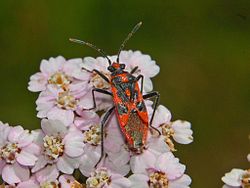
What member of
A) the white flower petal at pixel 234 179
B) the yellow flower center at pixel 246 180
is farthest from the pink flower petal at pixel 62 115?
the yellow flower center at pixel 246 180

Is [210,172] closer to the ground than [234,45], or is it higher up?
closer to the ground

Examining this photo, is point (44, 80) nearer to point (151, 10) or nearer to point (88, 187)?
point (88, 187)

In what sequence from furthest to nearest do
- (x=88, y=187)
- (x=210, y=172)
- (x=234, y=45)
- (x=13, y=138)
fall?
1. (x=234, y=45)
2. (x=210, y=172)
3. (x=13, y=138)
4. (x=88, y=187)

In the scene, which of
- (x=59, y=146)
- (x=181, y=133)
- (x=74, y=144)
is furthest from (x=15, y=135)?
(x=181, y=133)

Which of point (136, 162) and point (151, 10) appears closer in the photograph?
point (136, 162)

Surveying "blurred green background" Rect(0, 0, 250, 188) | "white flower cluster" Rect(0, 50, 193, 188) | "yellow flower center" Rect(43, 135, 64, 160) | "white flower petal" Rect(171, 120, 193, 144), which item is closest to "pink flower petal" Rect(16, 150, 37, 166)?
"white flower cluster" Rect(0, 50, 193, 188)

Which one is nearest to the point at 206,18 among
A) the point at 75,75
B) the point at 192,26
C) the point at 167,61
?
the point at 192,26

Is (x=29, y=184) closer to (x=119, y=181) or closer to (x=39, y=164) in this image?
(x=39, y=164)
